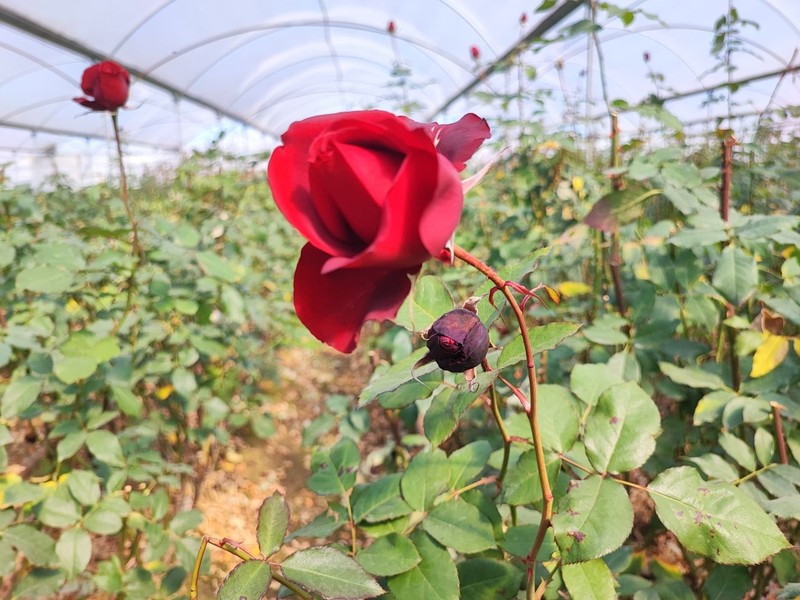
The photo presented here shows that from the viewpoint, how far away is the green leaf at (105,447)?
105 centimetres

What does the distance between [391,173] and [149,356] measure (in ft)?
4.50

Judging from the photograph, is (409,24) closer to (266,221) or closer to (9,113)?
(266,221)

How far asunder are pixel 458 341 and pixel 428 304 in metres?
0.20

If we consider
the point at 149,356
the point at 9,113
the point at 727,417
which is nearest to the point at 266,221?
the point at 149,356

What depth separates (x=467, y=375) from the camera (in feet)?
1.35

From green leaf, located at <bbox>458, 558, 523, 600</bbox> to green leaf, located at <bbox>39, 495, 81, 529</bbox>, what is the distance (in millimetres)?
790

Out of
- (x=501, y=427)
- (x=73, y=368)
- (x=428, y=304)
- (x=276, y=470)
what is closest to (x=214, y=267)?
(x=73, y=368)

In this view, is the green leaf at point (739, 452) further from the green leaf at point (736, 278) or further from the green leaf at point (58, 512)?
the green leaf at point (58, 512)

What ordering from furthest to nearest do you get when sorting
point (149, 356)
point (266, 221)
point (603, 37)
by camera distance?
point (603, 37), point (266, 221), point (149, 356)

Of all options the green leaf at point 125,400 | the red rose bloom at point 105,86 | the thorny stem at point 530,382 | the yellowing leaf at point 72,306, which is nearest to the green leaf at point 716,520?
the thorny stem at point 530,382

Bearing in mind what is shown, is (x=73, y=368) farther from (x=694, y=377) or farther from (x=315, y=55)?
(x=315, y=55)

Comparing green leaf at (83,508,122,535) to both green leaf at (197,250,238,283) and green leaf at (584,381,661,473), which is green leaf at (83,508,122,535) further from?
green leaf at (584,381,661,473)

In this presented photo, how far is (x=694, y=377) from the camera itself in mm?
852

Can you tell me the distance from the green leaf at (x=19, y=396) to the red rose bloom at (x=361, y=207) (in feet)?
3.09
